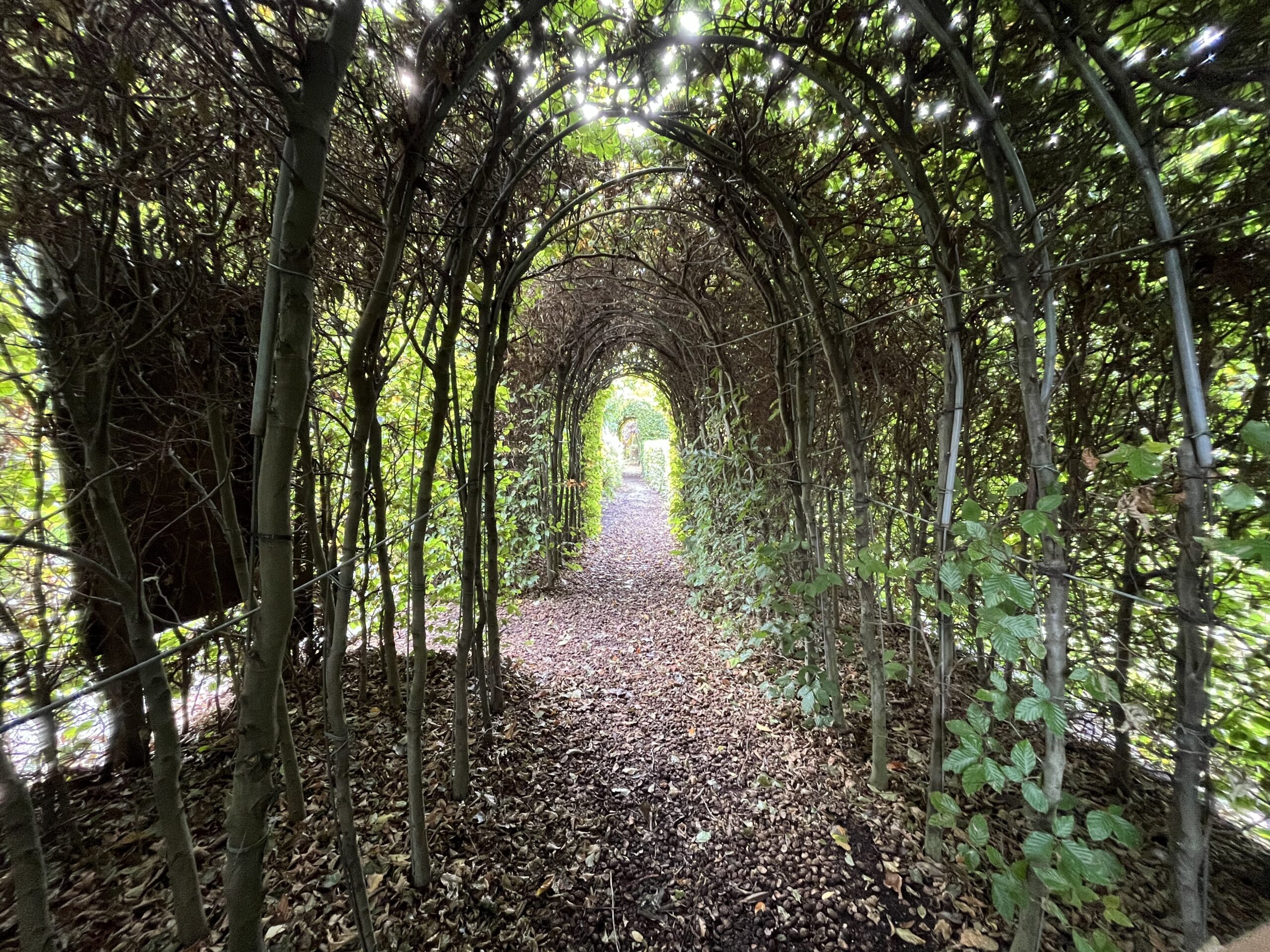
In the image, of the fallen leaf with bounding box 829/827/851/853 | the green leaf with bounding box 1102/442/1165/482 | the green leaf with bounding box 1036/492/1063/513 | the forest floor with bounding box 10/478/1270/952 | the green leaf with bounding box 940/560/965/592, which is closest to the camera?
the green leaf with bounding box 1102/442/1165/482

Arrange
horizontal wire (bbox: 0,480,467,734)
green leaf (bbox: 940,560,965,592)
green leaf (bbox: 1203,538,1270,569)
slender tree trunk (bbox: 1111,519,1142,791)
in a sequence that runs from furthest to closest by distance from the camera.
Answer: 1. slender tree trunk (bbox: 1111,519,1142,791)
2. green leaf (bbox: 940,560,965,592)
3. green leaf (bbox: 1203,538,1270,569)
4. horizontal wire (bbox: 0,480,467,734)

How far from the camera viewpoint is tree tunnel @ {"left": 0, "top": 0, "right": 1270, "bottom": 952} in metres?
1.03

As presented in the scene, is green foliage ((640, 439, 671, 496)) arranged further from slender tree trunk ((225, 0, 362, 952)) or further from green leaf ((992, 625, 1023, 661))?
slender tree trunk ((225, 0, 362, 952))

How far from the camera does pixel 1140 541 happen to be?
5.16ft

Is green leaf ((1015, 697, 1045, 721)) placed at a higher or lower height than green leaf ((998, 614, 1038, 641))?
lower

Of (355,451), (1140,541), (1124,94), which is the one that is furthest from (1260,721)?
(355,451)

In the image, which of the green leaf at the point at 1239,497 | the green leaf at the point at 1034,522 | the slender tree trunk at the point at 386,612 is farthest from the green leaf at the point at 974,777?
the slender tree trunk at the point at 386,612

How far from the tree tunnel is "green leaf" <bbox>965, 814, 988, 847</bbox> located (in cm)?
5

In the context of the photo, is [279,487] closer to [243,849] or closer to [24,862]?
[243,849]

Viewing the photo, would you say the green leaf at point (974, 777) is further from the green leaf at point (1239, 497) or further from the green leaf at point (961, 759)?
the green leaf at point (1239, 497)

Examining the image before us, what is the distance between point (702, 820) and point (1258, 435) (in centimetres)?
232

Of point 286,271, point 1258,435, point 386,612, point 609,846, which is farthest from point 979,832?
point 386,612

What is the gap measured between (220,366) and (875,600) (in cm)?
314

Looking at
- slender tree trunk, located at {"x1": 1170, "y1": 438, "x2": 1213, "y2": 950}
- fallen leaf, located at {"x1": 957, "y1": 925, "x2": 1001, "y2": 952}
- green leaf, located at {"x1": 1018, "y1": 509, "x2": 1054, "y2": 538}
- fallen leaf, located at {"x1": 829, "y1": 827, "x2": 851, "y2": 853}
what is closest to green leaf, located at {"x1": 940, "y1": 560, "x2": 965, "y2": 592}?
green leaf, located at {"x1": 1018, "y1": 509, "x2": 1054, "y2": 538}
